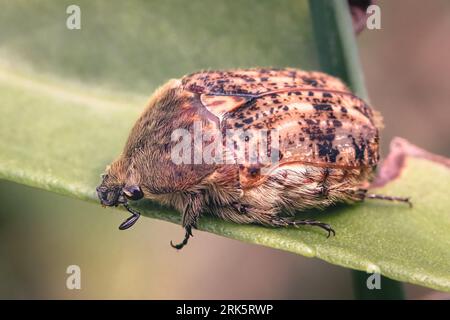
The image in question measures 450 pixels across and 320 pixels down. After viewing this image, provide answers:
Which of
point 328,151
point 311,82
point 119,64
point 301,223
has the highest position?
point 119,64

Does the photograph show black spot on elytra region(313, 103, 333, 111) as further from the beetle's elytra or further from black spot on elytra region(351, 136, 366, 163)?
black spot on elytra region(351, 136, 366, 163)

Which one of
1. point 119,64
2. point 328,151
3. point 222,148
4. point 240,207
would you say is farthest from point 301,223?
point 119,64

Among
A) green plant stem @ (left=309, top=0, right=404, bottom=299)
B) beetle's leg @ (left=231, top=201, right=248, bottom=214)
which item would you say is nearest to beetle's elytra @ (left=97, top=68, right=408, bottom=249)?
beetle's leg @ (left=231, top=201, right=248, bottom=214)

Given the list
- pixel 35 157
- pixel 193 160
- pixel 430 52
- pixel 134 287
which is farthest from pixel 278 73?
pixel 430 52

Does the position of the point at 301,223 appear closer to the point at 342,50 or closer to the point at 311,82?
the point at 311,82

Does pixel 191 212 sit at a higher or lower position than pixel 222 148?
lower

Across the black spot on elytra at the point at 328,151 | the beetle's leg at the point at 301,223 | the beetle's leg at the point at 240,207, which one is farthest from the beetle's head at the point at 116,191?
the black spot on elytra at the point at 328,151
